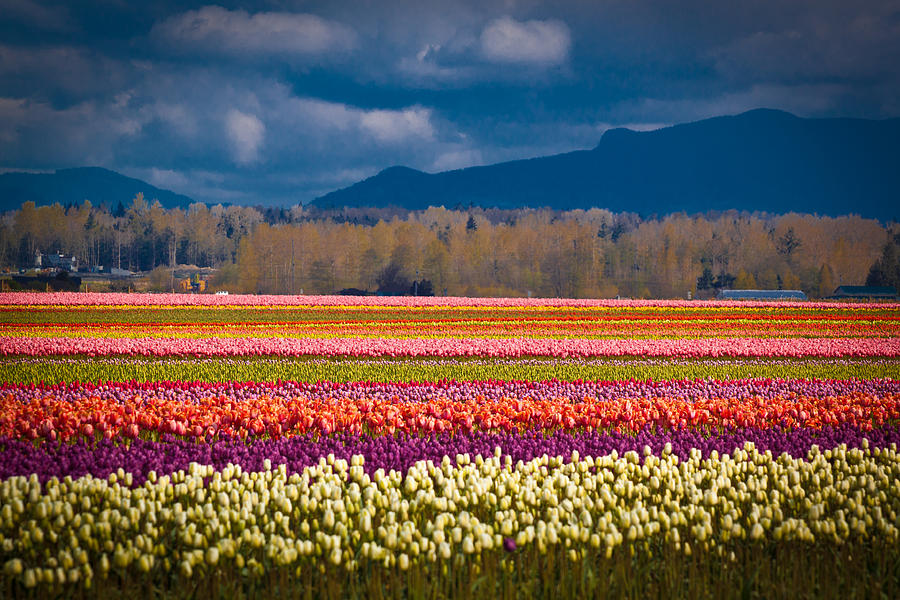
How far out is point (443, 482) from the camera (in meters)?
5.43

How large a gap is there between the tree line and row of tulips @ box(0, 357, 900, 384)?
171ft

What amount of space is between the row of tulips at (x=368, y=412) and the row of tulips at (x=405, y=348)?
634 centimetres

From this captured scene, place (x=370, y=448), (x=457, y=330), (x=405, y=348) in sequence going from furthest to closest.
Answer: (x=457, y=330)
(x=405, y=348)
(x=370, y=448)

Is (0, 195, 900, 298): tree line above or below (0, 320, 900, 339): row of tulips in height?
above

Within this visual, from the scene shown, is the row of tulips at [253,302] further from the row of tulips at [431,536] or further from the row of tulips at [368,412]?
the row of tulips at [431,536]

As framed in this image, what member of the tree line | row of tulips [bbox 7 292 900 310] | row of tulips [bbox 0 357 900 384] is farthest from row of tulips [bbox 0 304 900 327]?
the tree line

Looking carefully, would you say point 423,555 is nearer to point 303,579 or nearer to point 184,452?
point 303,579

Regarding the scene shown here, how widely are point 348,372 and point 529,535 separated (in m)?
10.0

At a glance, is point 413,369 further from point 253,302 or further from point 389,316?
point 253,302

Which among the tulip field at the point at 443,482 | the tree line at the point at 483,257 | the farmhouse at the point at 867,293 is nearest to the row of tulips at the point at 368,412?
the tulip field at the point at 443,482

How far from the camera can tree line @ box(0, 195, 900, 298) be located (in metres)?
82.6

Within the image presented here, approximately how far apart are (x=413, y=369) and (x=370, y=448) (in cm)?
784

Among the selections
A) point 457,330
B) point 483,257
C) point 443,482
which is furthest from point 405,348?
point 483,257

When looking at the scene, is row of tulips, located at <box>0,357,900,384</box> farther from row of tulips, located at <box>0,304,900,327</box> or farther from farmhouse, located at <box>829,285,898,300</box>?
farmhouse, located at <box>829,285,898,300</box>
